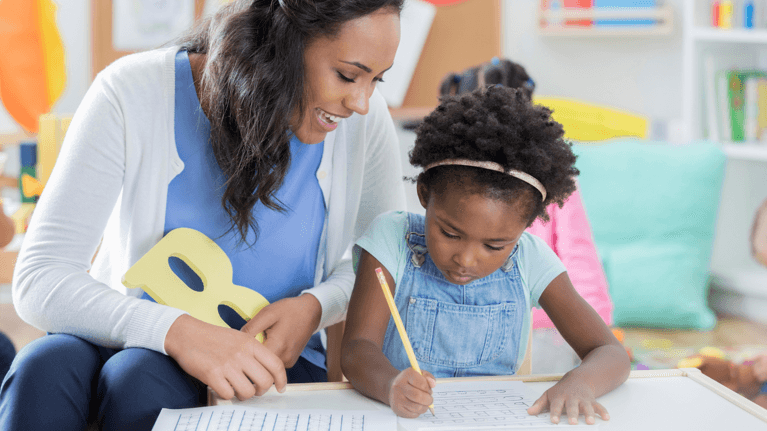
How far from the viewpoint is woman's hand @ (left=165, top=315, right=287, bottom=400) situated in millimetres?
793

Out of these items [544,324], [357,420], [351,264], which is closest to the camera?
[357,420]


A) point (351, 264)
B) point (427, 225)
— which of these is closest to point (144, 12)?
point (351, 264)

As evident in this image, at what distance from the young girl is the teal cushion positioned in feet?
4.84

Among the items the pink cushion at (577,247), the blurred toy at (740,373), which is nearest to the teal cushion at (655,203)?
the blurred toy at (740,373)

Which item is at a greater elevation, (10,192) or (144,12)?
(144,12)

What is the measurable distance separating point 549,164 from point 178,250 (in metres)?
0.52

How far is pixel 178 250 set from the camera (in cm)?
93

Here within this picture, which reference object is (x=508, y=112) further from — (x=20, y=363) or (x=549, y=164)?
(x=20, y=363)

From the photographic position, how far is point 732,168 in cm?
279

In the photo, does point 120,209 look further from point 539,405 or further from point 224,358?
point 539,405

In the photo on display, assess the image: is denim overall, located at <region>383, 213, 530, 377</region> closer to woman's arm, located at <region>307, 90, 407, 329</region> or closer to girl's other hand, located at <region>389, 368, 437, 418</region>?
woman's arm, located at <region>307, 90, 407, 329</region>

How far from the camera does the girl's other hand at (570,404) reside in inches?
29.5

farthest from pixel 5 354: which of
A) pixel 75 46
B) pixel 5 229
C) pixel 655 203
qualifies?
pixel 655 203

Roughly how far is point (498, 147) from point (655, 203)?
5.65ft
